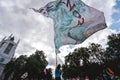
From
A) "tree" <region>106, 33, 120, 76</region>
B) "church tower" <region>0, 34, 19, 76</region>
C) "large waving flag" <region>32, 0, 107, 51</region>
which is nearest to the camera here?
"large waving flag" <region>32, 0, 107, 51</region>

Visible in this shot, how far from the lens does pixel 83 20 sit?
14750 mm

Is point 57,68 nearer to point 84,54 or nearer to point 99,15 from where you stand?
point 99,15

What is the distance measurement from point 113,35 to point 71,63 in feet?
72.5

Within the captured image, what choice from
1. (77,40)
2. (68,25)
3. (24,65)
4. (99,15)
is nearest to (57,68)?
(77,40)

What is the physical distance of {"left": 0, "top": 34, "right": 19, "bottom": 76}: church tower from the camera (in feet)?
321

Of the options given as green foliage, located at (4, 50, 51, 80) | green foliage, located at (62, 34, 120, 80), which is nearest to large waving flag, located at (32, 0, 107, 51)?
green foliage, located at (62, 34, 120, 80)

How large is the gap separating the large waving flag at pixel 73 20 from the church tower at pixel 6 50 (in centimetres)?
8725

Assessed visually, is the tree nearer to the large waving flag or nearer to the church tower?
the church tower

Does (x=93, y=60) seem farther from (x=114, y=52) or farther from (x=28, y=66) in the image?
(x=28, y=66)

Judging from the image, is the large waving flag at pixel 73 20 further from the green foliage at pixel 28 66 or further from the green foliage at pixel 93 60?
the green foliage at pixel 28 66

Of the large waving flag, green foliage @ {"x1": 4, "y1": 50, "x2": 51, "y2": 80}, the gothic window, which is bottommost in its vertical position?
Answer: the large waving flag

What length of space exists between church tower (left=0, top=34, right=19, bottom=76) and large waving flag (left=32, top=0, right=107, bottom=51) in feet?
286

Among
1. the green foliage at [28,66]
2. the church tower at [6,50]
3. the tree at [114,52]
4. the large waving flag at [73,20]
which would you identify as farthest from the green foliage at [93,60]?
the large waving flag at [73,20]

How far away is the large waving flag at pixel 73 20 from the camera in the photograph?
44.7 ft
